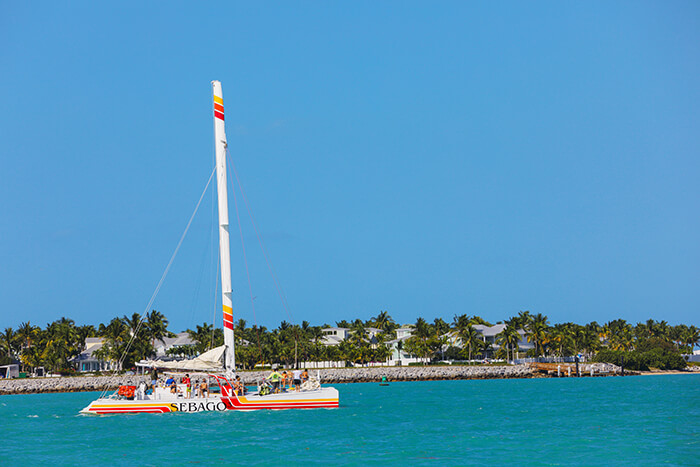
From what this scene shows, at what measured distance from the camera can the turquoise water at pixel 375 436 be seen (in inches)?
1123

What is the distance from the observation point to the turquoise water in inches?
1123

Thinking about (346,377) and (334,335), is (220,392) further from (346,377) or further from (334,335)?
(334,335)

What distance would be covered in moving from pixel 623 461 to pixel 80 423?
32.3 metres

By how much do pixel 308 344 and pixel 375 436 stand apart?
9744cm

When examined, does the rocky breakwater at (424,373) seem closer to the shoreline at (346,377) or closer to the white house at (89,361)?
the shoreline at (346,377)

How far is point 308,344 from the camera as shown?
433 feet

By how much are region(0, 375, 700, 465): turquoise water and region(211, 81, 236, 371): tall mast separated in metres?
4.68

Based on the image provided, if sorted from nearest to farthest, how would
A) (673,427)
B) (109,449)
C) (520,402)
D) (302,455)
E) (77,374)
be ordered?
(302,455)
(109,449)
(673,427)
(520,402)
(77,374)

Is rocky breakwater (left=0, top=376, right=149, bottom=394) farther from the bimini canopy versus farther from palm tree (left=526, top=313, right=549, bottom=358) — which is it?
palm tree (left=526, top=313, right=549, bottom=358)

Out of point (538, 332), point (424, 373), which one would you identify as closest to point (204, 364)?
point (424, 373)

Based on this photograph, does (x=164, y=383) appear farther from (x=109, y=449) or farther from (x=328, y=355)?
(x=328, y=355)

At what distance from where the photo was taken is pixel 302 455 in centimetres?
2928

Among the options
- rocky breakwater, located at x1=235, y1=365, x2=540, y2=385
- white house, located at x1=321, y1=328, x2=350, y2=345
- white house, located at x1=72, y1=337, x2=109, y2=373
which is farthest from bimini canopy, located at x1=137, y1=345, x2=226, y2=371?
white house, located at x1=321, y1=328, x2=350, y2=345

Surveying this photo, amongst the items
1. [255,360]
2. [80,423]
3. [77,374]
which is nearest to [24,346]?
[77,374]
